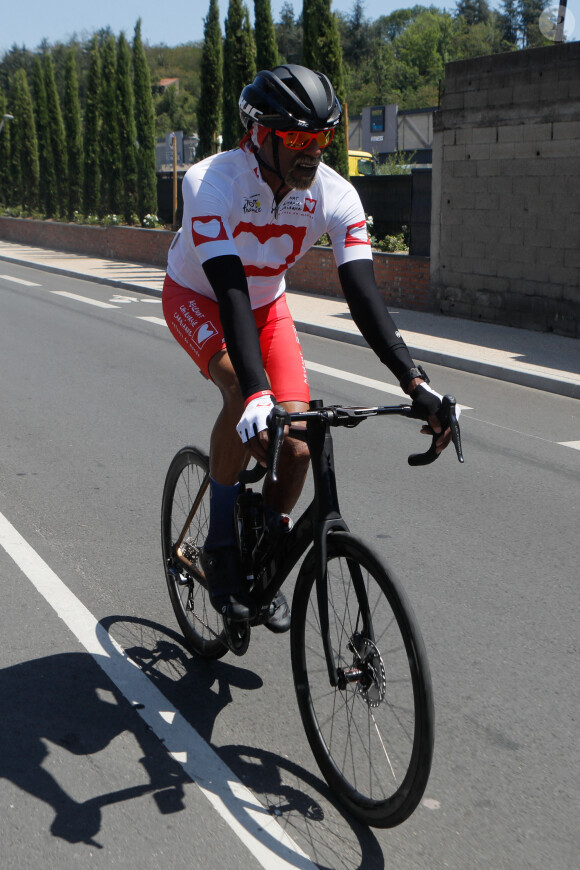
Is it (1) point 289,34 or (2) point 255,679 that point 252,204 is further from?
(1) point 289,34

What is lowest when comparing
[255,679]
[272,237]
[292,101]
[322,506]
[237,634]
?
[255,679]

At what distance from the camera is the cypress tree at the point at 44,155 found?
4125 cm

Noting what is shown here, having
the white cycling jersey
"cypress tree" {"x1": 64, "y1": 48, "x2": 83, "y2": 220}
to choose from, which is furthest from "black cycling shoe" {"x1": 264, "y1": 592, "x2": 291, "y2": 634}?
"cypress tree" {"x1": 64, "y1": 48, "x2": 83, "y2": 220}

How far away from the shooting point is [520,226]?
13.6 metres

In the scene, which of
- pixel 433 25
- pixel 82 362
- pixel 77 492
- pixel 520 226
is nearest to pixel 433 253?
pixel 520 226

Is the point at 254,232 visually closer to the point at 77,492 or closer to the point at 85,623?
the point at 85,623

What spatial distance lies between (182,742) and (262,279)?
1.63 meters

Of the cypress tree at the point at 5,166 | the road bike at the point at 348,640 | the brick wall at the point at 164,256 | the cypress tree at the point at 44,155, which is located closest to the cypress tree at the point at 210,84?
the brick wall at the point at 164,256

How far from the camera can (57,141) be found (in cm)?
4103

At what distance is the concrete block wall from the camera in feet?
42.3

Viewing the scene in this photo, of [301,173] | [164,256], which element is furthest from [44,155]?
[301,173]

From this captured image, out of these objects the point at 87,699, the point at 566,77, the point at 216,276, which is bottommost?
the point at 87,699

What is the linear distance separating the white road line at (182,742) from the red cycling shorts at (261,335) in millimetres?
1179

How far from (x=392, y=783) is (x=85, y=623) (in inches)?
75.6
